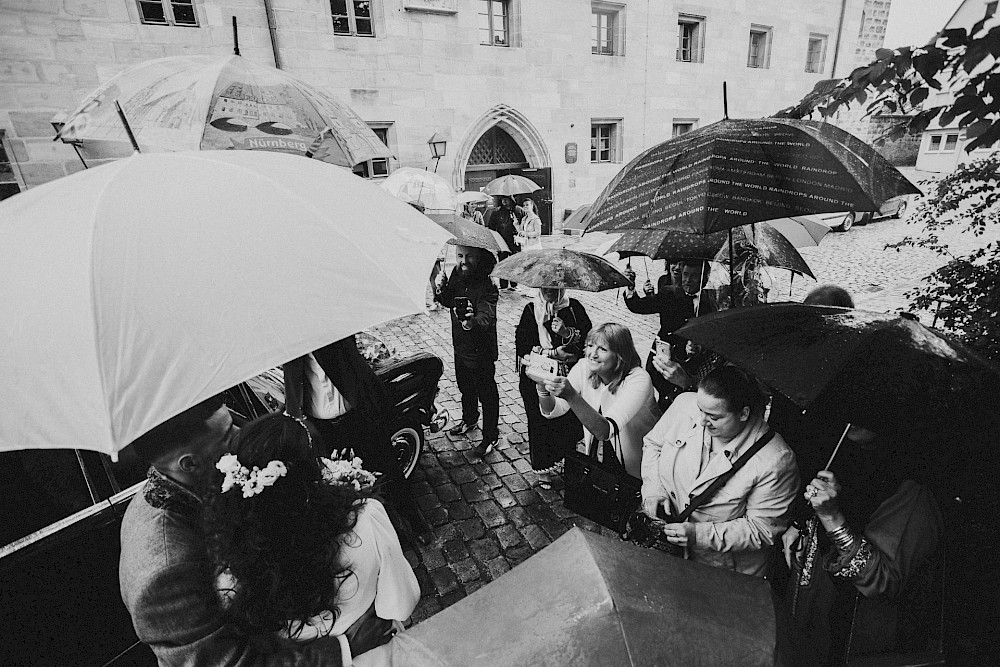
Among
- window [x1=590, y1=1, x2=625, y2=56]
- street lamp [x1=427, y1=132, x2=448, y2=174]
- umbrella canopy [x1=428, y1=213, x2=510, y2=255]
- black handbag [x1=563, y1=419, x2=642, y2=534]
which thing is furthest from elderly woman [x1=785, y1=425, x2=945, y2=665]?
window [x1=590, y1=1, x2=625, y2=56]

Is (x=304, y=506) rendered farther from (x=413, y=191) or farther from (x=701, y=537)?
(x=413, y=191)

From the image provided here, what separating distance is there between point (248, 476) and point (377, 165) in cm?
A: 1306

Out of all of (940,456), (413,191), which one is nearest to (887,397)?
(940,456)

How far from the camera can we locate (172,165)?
1.56 metres

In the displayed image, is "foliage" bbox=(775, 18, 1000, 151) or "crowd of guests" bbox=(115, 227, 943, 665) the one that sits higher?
"foliage" bbox=(775, 18, 1000, 151)

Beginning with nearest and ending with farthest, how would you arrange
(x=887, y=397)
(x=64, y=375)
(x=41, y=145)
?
(x=64, y=375) < (x=887, y=397) < (x=41, y=145)

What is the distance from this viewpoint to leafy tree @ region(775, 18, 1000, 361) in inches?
73.3

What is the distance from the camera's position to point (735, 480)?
210 centimetres

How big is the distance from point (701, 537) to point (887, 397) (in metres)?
0.99

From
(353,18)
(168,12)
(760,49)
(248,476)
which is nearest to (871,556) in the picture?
(248,476)

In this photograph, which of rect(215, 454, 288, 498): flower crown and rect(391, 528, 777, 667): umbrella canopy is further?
rect(215, 454, 288, 498): flower crown

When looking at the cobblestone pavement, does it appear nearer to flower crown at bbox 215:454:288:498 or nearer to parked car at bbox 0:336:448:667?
parked car at bbox 0:336:448:667

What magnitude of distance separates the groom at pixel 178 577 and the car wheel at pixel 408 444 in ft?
7.43

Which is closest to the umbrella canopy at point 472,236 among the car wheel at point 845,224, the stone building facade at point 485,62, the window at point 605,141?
the stone building facade at point 485,62
